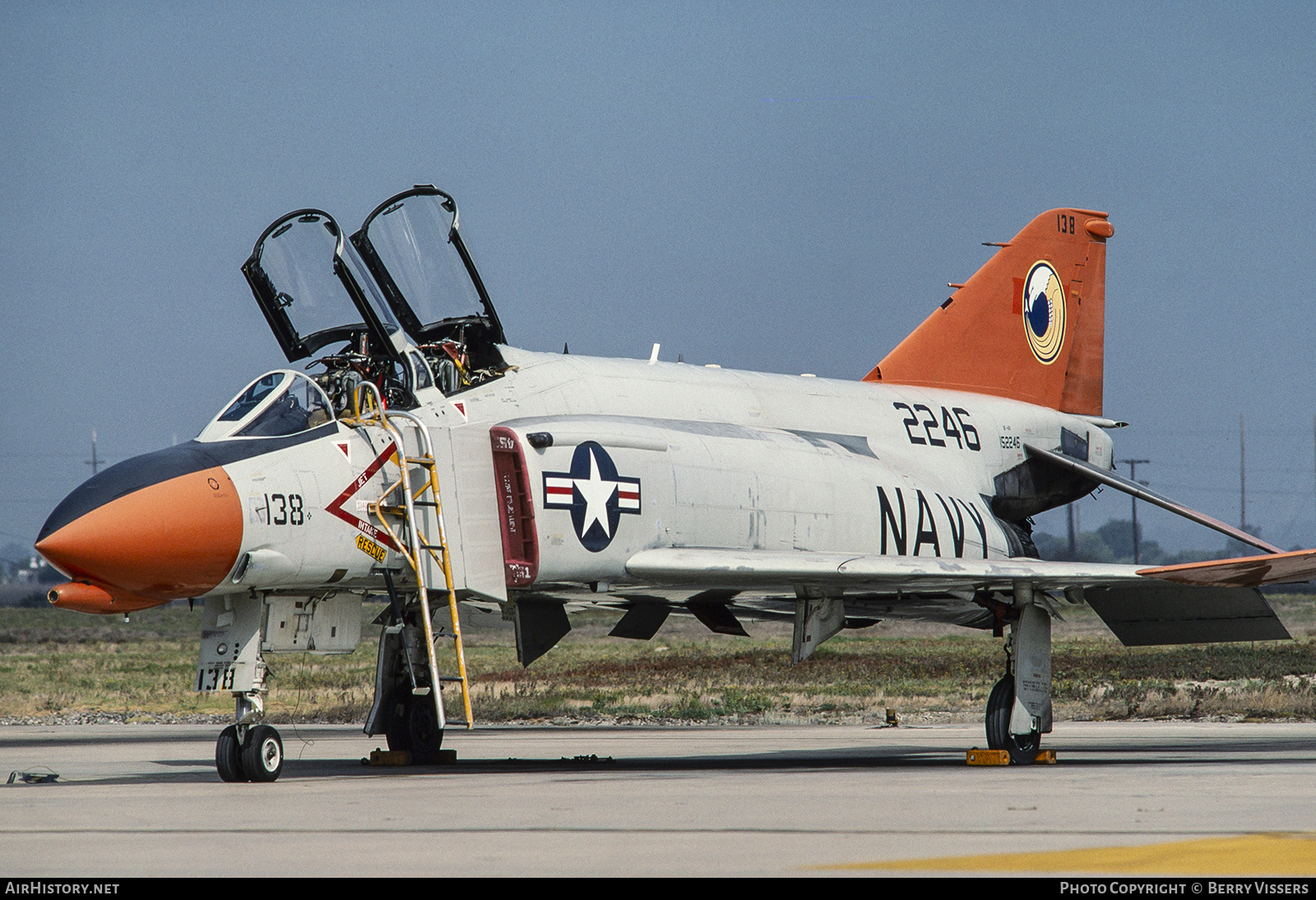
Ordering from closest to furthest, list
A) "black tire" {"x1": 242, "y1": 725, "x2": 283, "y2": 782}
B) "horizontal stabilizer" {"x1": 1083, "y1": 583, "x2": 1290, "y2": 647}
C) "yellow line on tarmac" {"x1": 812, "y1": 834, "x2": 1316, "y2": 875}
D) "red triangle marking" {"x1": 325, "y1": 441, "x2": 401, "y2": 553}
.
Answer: "yellow line on tarmac" {"x1": 812, "y1": 834, "x2": 1316, "y2": 875} < "black tire" {"x1": 242, "y1": 725, "x2": 283, "y2": 782} < "red triangle marking" {"x1": 325, "y1": 441, "x2": 401, "y2": 553} < "horizontal stabilizer" {"x1": 1083, "y1": 583, "x2": 1290, "y2": 647}

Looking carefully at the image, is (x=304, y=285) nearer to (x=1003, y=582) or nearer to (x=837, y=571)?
(x=837, y=571)

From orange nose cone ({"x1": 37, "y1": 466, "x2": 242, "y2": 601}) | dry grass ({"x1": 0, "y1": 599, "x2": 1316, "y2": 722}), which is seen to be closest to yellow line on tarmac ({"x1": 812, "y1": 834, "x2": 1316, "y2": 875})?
orange nose cone ({"x1": 37, "y1": 466, "x2": 242, "y2": 601})

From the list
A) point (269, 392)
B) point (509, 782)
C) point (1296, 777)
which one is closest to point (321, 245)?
point (269, 392)

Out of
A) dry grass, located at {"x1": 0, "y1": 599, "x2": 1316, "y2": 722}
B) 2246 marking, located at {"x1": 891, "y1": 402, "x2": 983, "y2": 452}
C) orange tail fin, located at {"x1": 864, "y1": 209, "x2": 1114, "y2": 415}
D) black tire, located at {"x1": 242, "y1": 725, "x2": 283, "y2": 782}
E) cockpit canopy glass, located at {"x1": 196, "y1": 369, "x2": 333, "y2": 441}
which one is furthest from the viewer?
dry grass, located at {"x1": 0, "y1": 599, "x2": 1316, "y2": 722}

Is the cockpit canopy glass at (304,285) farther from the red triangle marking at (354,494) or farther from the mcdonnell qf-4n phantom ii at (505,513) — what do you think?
the red triangle marking at (354,494)

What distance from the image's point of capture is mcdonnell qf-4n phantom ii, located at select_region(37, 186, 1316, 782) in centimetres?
1040

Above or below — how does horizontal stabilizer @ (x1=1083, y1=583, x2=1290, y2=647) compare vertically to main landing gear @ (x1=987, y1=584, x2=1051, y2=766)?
above

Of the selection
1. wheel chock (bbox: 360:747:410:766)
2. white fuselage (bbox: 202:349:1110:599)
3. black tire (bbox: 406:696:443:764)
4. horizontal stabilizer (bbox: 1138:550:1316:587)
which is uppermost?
white fuselage (bbox: 202:349:1110:599)

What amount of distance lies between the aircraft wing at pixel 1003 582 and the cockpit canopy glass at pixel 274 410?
10.3ft

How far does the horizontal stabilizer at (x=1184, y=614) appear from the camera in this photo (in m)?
14.4

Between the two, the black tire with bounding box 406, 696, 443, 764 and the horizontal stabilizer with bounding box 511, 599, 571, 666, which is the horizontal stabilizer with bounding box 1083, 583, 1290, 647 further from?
the black tire with bounding box 406, 696, 443, 764

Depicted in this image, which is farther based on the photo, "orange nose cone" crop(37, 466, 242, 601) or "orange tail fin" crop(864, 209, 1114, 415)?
"orange tail fin" crop(864, 209, 1114, 415)

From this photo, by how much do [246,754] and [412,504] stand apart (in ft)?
7.39

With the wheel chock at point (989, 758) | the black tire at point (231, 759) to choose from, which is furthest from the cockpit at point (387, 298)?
the wheel chock at point (989, 758)
